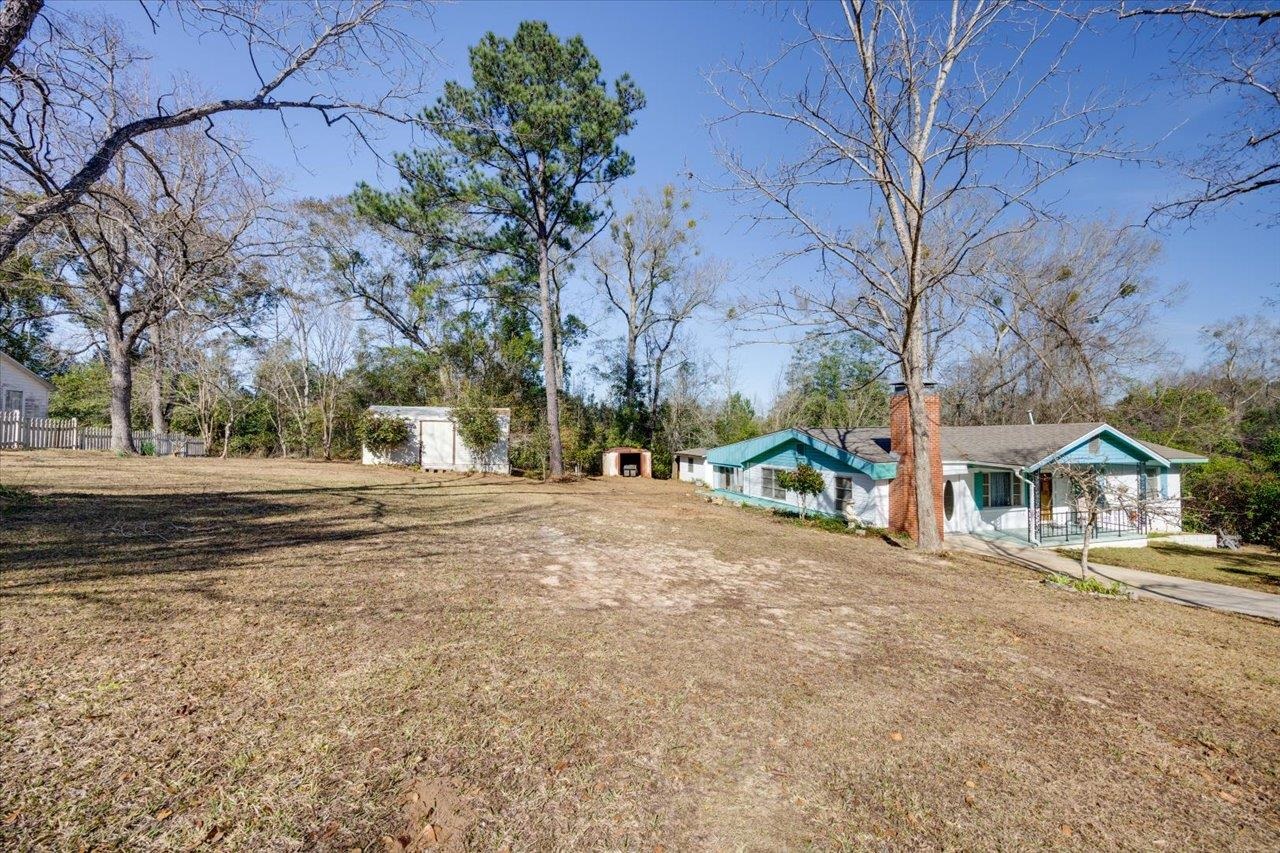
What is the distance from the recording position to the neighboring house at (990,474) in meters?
13.6

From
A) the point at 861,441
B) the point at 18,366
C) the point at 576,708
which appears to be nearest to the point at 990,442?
the point at 861,441

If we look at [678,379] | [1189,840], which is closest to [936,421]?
[1189,840]

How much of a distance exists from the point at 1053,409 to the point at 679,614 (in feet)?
98.8

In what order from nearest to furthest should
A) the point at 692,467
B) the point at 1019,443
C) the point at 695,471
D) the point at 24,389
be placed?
the point at 1019,443 < the point at 24,389 < the point at 695,471 < the point at 692,467

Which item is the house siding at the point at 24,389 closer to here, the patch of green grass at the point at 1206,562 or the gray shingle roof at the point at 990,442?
the gray shingle roof at the point at 990,442

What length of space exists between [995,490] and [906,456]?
4.78m

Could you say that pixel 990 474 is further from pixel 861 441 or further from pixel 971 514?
pixel 861 441

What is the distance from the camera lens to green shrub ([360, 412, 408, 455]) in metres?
21.3

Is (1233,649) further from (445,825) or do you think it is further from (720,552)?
(445,825)

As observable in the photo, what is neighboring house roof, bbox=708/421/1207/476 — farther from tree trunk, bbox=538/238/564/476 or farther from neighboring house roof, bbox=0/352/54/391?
neighboring house roof, bbox=0/352/54/391

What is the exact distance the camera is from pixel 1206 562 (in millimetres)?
13156

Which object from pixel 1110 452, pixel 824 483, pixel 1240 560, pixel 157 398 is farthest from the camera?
pixel 157 398

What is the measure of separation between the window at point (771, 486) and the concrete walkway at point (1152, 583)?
5.57 metres

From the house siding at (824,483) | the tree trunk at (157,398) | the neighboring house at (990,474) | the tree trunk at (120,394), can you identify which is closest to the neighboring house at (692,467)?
the house siding at (824,483)
